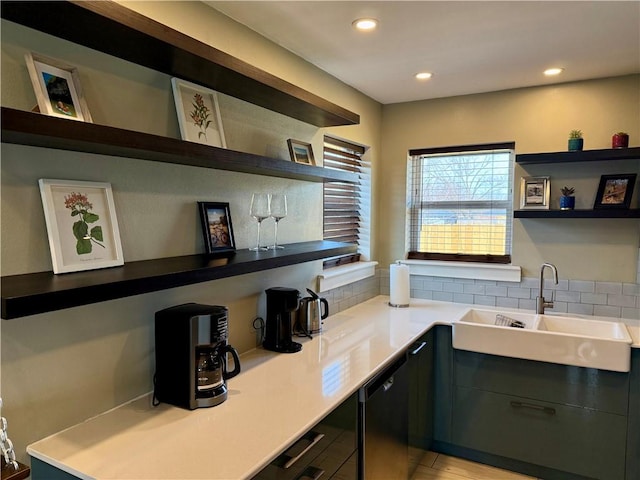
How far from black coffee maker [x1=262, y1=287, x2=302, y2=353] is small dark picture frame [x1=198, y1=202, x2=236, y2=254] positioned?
0.35 meters

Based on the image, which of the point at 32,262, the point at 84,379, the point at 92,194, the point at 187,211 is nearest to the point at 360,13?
the point at 187,211

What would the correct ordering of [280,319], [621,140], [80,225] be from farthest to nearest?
[621,140] < [280,319] < [80,225]

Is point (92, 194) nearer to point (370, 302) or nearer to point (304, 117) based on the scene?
point (304, 117)

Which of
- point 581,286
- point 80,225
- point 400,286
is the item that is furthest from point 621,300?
point 80,225

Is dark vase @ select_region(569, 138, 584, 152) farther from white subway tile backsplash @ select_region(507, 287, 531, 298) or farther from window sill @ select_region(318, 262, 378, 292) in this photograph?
window sill @ select_region(318, 262, 378, 292)

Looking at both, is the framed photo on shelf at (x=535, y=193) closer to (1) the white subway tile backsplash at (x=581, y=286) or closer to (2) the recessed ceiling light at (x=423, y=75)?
(1) the white subway tile backsplash at (x=581, y=286)

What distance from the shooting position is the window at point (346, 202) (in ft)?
10.1

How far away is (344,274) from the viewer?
3074 millimetres

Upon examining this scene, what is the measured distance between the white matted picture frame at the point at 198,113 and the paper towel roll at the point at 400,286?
178 centimetres

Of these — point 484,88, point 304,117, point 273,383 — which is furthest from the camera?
point 484,88

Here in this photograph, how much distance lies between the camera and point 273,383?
1.82 m

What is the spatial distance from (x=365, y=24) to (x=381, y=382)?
1686 millimetres

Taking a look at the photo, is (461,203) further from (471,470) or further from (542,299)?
(471,470)

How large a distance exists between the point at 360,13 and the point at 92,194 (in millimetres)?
1378
